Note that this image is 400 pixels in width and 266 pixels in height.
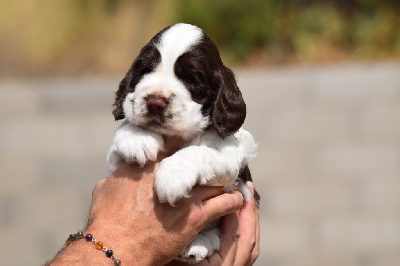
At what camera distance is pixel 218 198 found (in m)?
4.75

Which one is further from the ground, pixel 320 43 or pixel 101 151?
pixel 320 43

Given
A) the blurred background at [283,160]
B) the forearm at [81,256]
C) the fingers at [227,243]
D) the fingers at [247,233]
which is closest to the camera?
the forearm at [81,256]

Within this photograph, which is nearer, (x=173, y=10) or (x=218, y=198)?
(x=218, y=198)

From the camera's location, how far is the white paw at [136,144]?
4.60 m

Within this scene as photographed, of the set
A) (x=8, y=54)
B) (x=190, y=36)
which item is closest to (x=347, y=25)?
(x=8, y=54)

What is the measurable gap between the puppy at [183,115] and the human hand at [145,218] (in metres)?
0.11

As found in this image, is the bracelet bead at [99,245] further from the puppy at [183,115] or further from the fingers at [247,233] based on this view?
the fingers at [247,233]

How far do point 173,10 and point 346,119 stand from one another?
124 inches

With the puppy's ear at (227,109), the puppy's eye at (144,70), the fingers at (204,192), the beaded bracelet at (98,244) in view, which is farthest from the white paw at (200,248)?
the puppy's eye at (144,70)

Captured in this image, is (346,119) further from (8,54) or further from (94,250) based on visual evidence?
(94,250)

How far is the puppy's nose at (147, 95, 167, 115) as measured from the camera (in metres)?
4.46

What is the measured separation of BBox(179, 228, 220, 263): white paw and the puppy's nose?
879 mm

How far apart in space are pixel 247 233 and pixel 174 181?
99cm

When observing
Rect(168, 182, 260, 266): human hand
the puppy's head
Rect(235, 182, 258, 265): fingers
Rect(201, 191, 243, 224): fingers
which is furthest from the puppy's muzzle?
Rect(235, 182, 258, 265): fingers
